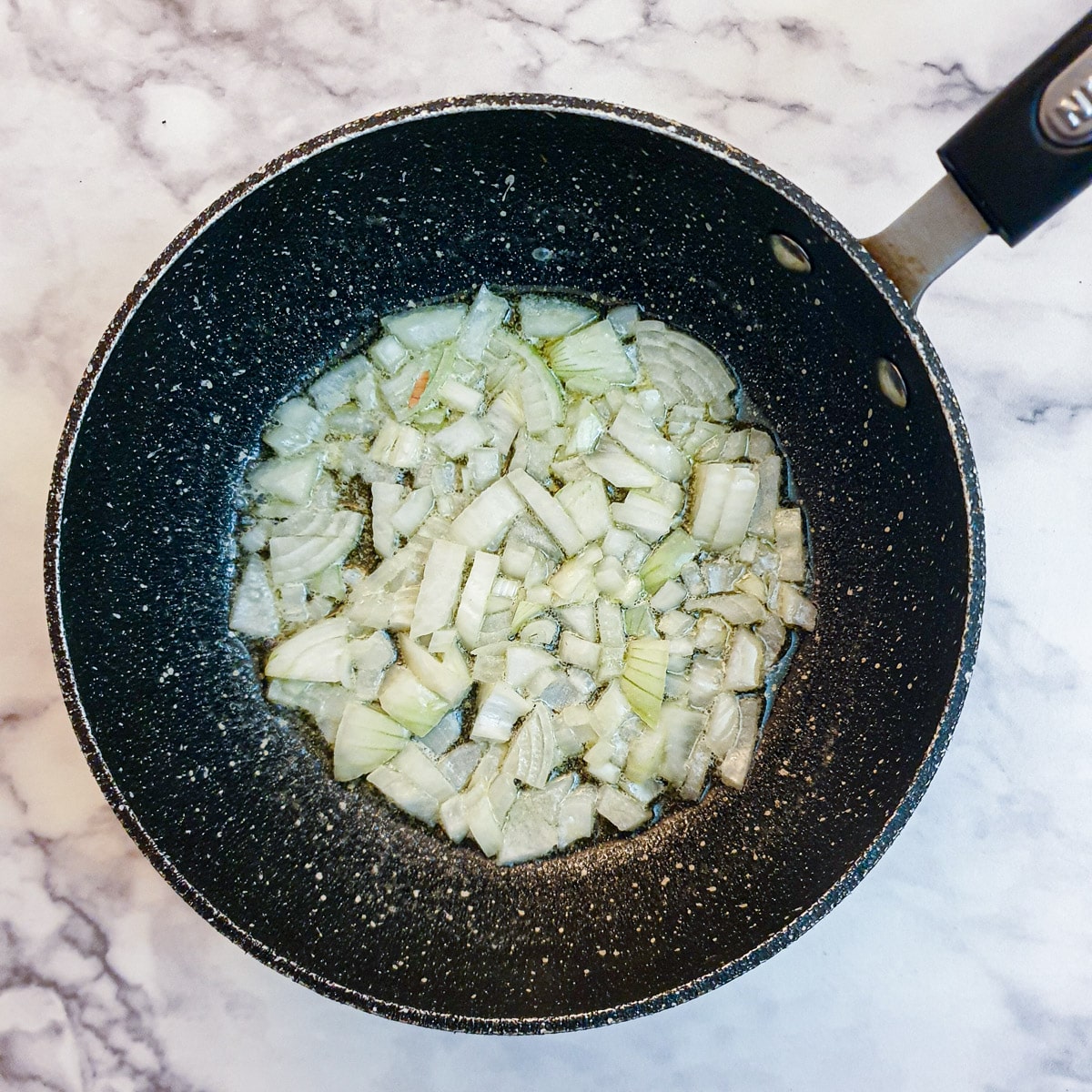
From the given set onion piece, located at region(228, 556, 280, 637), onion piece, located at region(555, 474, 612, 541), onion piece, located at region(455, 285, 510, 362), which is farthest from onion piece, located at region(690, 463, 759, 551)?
onion piece, located at region(228, 556, 280, 637)

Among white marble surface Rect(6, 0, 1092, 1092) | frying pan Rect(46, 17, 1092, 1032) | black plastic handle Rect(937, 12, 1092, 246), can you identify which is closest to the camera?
black plastic handle Rect(937, 12, 1092, 246)

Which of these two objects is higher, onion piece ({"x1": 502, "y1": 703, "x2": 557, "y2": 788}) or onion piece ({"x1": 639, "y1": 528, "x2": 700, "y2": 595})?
onion piece ({"x1": 639, "y1": 528, "x2": 700, "y2": 595})

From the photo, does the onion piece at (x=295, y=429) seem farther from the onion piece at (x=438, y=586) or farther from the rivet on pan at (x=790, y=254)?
the rivet on pan at (x=790, y=254)

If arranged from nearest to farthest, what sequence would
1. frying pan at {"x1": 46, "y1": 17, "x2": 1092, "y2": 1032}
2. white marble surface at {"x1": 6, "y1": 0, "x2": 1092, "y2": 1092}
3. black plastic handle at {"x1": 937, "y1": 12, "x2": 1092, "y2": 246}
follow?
black plastic handle at {"x1": 937, "y1": 12, "x2": 1092, "y2": 246}, frying pan at {"x1": 46, "y1": 17, "x2": 1092, "y2": 1032}, white marble surface at {"x1": 6, "y1": 0, "x2": 1092, "y2": 1092}

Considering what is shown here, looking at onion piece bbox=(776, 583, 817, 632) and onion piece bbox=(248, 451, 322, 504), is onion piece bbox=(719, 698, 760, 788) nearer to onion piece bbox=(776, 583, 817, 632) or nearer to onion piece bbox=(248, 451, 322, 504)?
onion piece bbox=(776, 583, 817, 632)

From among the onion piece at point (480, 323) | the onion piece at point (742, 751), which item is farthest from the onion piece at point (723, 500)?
the onion piece at point (480, 323)

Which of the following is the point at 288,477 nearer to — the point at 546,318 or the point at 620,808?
the point at 546,318

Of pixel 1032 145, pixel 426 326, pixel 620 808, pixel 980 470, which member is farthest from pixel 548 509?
pixel 1032 145

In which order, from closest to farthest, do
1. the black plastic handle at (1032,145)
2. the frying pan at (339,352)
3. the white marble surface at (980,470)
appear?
1. the black plastic handle at (1032,145)
2. the frying pan at (339,352)
3. the white marble surface at (980,470)
